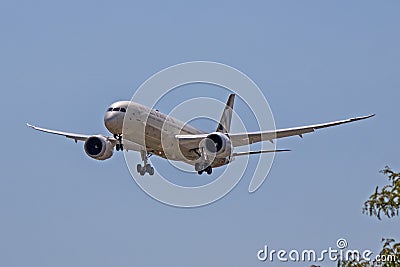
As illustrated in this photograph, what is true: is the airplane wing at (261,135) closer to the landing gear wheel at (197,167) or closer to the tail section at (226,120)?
A: the landing gear wheel at (197,167)

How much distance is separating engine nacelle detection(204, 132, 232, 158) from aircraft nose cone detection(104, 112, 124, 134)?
7100 mm

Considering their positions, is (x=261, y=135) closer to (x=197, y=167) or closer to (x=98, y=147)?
(x=197, y=167)

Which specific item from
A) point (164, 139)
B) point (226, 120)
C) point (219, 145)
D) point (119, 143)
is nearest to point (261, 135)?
point (219, 145)

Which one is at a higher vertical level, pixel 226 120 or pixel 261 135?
pixel 226 120

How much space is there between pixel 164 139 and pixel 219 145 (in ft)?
13.0

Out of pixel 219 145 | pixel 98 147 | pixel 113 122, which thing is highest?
pixel 98 147

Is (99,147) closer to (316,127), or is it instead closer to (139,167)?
(139,167)

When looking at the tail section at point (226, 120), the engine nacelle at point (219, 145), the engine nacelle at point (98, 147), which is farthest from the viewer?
the tail section at point (226, 120)

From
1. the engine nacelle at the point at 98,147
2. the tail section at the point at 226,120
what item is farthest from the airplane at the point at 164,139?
the tail section at the point at 226,120

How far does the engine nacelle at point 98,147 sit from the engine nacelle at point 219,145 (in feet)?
24.1

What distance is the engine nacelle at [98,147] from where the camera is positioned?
65.4 m

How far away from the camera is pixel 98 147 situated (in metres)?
65.9

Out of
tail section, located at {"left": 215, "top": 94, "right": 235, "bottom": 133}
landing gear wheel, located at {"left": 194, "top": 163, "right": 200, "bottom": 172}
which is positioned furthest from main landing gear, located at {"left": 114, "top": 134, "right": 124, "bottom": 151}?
tail section, located at {"left": 215, "top": 94, "right": 235, "bottom": 133}

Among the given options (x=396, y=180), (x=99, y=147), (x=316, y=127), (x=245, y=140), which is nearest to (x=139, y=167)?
(x=99, y=147)
